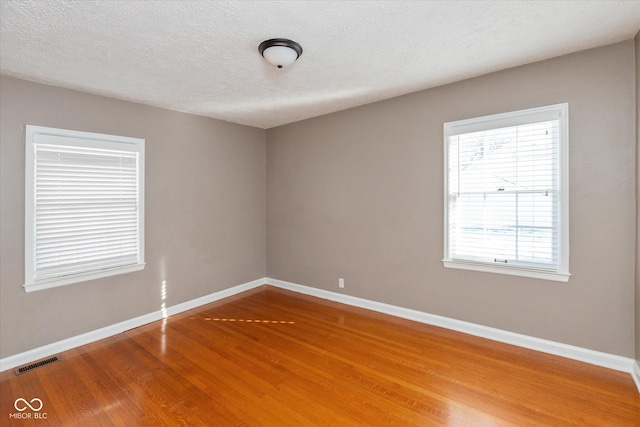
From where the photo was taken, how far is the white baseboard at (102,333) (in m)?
2.86

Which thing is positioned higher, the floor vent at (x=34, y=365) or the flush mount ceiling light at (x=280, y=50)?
the flush mount ceiling light at (x=280, y=50)

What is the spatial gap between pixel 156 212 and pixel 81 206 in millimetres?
782

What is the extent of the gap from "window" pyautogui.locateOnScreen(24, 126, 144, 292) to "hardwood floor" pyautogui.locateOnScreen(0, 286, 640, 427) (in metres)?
0.85

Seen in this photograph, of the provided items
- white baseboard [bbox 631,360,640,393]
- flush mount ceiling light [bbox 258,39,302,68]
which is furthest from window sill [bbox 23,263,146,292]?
white baseboard [bbox 631,360,640,393]

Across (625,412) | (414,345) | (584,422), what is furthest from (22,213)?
(625,412)

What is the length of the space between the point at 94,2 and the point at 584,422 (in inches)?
157

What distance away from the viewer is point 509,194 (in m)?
3.02

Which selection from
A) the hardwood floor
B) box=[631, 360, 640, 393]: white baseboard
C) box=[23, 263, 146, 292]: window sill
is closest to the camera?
the hardwood floor

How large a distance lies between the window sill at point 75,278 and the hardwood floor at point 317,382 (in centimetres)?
68

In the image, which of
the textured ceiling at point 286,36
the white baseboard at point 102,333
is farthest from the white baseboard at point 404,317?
the textured ceiling at point 286,36

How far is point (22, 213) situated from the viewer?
9.57ft

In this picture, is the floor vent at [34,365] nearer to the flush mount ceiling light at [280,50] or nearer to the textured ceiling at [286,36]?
the textured ceiling at [286,36]

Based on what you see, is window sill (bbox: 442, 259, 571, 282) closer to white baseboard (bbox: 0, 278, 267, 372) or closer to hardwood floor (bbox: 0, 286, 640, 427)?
hardwood floor (bbox: 0, 286, 640, 427)

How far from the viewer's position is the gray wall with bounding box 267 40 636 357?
8.43 feet
